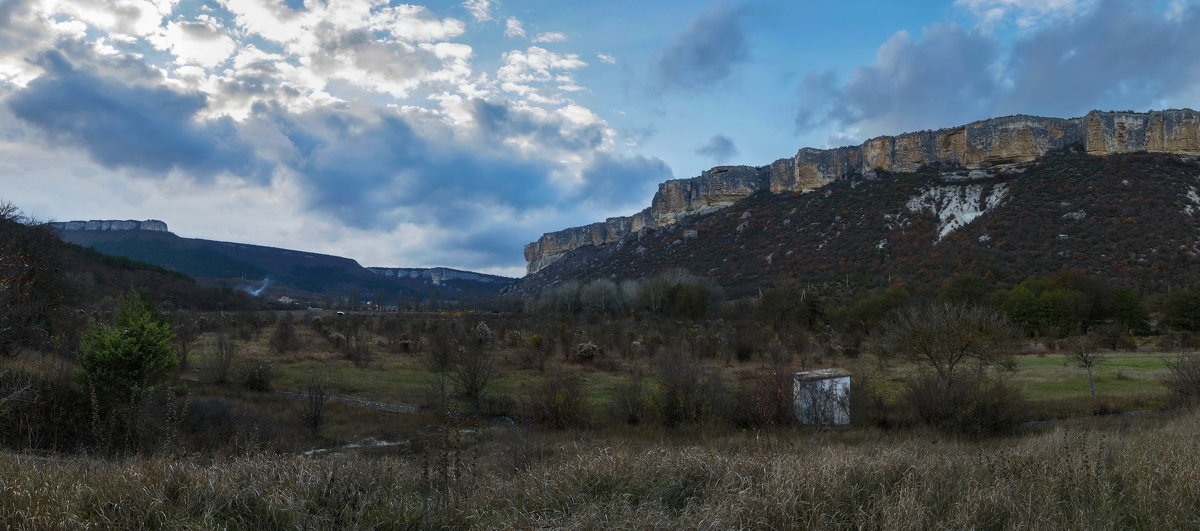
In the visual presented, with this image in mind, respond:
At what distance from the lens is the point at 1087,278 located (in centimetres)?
4031

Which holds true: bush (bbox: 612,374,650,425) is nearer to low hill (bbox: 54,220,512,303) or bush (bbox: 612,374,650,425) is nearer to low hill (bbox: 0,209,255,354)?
low hill (bbox: 0,209,255,354)

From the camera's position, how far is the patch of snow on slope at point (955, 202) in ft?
212

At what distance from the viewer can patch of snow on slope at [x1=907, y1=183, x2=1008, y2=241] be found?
212 ft

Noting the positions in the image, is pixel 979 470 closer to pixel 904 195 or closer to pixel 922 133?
pixel 904 195

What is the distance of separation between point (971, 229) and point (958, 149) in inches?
1005

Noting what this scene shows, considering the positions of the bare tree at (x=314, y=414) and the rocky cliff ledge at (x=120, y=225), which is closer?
the bare tree at (x=314, y=414)

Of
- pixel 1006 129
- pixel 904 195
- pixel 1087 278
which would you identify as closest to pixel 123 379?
pixel 1087 278

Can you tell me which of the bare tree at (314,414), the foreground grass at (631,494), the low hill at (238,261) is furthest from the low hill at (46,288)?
the low hill at (238,261)

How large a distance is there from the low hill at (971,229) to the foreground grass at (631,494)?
159ft

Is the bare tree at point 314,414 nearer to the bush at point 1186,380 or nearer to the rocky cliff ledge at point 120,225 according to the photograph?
the bush at point 1186,380

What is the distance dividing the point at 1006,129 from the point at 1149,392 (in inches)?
2769

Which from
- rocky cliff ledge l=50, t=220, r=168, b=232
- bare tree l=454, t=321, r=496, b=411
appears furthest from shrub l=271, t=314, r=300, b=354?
rocky cliff ledge l=50, t=220, r=168, b=232

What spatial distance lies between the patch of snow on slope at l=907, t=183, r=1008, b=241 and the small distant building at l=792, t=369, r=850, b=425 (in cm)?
5500

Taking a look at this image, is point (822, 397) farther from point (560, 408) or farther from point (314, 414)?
point (314, 414)
